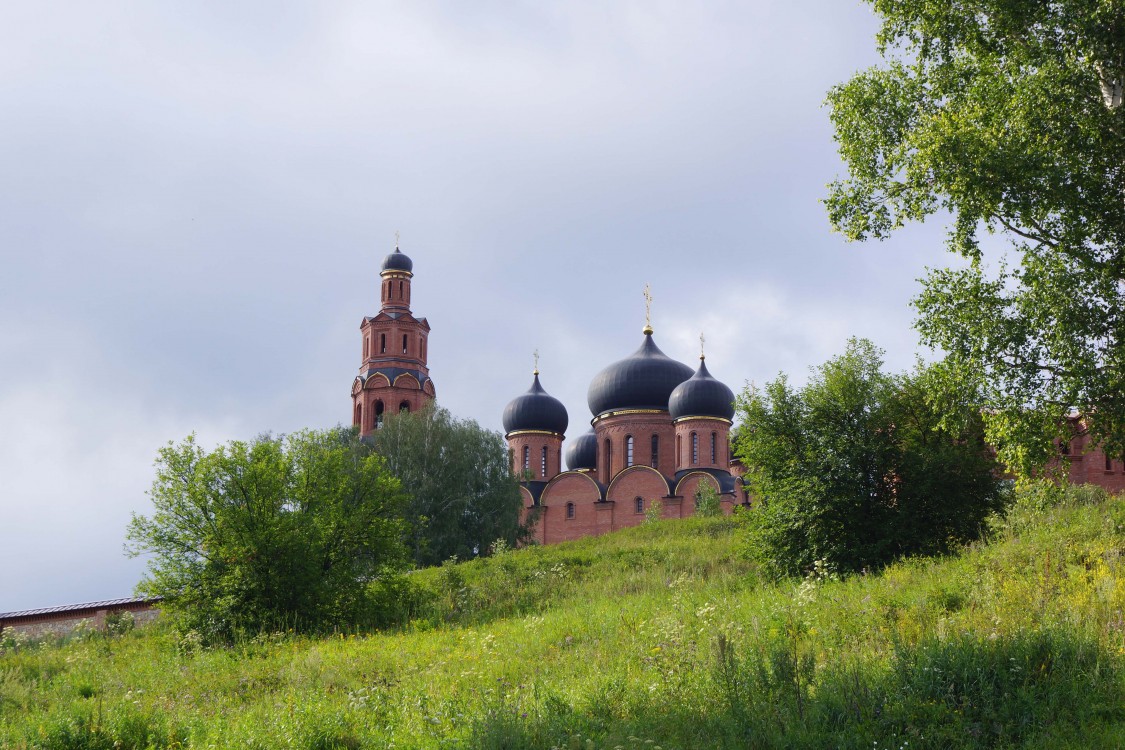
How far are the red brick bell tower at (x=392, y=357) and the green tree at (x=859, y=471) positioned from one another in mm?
34719

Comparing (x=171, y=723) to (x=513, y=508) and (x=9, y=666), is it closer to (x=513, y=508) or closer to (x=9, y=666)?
(x=9, y=666)

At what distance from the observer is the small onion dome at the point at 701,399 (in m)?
49.9

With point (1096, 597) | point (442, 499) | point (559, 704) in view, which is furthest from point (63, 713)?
point (442, 499)

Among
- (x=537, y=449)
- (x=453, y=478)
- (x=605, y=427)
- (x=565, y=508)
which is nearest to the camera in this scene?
(x=453, y=478)

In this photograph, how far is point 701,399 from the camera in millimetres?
49938

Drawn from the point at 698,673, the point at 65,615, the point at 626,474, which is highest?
the point at 626,474

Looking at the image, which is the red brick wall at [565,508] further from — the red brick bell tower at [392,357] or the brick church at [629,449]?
the red brick bell tower at [392,357]

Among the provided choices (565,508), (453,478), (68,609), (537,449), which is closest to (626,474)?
(565,508)

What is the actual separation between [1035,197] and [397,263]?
43310 millimetres

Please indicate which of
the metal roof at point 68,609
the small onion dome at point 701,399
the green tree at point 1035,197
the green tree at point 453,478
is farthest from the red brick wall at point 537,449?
the green tree at point 1035,197

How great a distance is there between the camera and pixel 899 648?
27.3 ft

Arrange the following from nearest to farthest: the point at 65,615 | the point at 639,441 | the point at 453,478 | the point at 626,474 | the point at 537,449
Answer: the point at 65,615
the point at 453,478
the point at 626,474
the point at 639,441
the point at 537,449

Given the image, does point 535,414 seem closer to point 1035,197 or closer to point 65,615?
point 65,615

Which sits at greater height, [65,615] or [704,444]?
[704,444]
